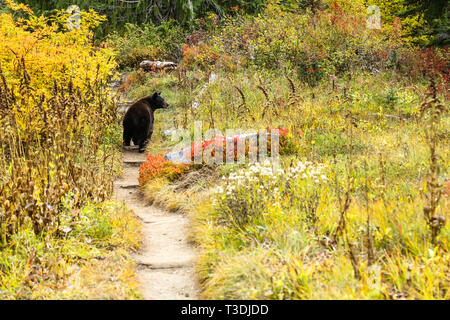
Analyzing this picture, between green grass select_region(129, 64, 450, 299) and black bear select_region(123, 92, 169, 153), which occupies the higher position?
black bear select_region(123, 92, 169, 153)

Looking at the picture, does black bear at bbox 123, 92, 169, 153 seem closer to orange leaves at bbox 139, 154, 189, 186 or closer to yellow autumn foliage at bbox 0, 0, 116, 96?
yellow autumn foliage at bbox 0, 0, 116, 96

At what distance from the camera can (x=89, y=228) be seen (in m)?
5.18

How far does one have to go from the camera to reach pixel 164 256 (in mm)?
5422

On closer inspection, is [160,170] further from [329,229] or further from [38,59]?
[329,229]

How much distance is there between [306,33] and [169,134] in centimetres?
633

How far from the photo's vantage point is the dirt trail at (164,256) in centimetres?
446

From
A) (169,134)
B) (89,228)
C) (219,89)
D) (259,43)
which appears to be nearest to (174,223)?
(89,228)

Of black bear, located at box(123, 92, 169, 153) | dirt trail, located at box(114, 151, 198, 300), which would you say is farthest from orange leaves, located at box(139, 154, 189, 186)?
black bear, located at box(123, 92, 169, 153)

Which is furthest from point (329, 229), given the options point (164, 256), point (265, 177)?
point (164, 256)

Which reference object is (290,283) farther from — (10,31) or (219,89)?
(219,89)

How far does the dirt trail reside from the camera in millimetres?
4457

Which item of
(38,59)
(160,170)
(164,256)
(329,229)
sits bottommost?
(164,256)

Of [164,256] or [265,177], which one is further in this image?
[265,177]

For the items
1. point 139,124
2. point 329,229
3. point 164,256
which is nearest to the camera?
point 329,229
